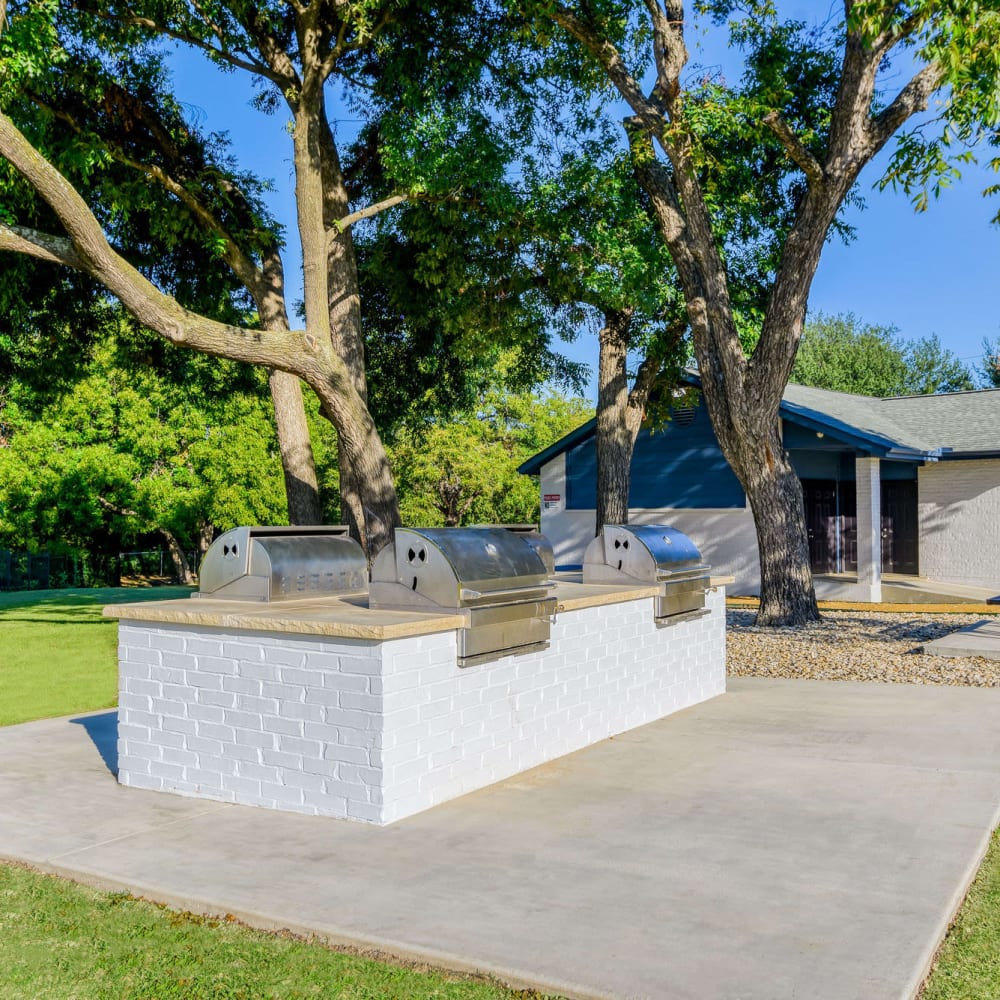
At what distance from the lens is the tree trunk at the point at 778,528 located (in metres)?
14.3

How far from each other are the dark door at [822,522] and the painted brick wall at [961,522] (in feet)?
6.51

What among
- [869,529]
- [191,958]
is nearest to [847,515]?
[869,529]

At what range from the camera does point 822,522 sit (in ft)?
77.7

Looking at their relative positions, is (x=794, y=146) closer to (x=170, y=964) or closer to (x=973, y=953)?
(x=973, y=953)

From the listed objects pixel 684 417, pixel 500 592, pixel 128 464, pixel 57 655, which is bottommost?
pixel 57 655

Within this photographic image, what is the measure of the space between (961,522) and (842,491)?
2.94 metres

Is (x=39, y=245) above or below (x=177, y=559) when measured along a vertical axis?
above

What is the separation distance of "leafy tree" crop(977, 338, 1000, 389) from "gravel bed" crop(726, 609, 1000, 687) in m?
33.7

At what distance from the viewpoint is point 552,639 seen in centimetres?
655

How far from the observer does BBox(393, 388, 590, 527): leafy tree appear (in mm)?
37531

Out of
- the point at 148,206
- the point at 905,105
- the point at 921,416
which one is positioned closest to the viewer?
the point at 905,105

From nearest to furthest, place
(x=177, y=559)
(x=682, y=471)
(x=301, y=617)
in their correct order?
1. (x=301, y=617)
2. (x=682, y=471)
3. (x=177, y=559)

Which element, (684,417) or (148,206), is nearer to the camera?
(148,206)

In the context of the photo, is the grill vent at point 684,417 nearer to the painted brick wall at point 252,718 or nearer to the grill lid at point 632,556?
the grill lid at point 632,556
